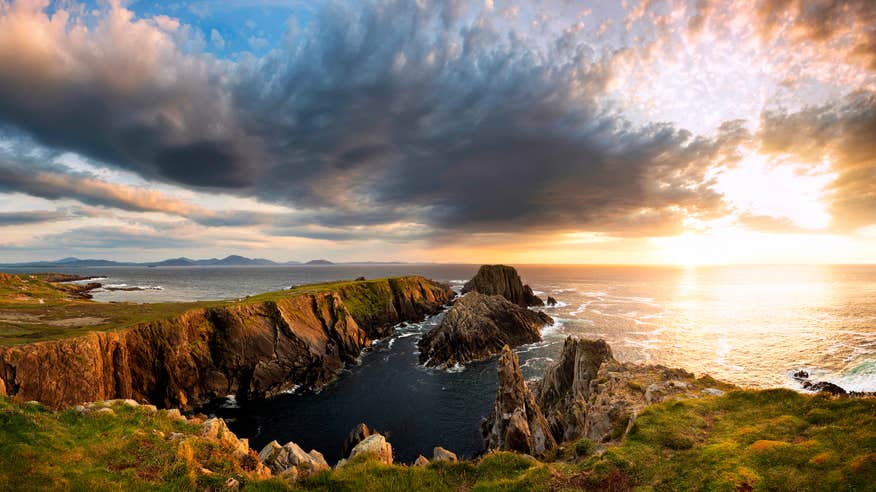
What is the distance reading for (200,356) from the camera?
51750mm

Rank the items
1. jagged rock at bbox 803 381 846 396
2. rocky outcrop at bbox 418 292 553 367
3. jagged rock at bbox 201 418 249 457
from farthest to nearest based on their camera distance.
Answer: rocky outcrop at bbox 418 292 553 367 → jagged rock at bbox 803 381 846 396 → jagged rock at bbox 201 418 249 457

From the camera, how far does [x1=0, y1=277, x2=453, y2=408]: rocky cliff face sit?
35375 millimetres

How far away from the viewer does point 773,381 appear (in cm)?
4794

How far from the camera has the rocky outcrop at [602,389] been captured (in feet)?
73.5

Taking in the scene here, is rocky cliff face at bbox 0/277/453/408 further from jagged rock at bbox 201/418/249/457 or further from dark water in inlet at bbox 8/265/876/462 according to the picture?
jagged rock at bbox 201/418/249/457

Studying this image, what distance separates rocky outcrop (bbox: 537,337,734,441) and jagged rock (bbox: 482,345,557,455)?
84.0 inches

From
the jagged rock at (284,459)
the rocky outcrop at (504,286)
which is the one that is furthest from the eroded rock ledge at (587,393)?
the rocky outcrop at (504,286)

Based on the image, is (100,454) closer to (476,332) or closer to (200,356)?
(200,356)

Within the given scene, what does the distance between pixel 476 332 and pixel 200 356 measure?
4929 centimetres

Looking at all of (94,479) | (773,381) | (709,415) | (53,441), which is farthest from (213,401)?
(773,381)

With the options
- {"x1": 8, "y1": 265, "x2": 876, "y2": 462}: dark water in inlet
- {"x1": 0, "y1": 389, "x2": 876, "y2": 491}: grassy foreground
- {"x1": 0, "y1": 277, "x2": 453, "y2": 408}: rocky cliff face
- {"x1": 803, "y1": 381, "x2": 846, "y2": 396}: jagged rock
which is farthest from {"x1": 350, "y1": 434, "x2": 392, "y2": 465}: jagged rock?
{"x1": 803, "y1": 381, "x2": 846, "y2": 396}: jagged rock

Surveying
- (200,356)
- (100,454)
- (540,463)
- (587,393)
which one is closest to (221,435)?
(100,454)

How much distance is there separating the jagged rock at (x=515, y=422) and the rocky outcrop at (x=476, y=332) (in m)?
28.0

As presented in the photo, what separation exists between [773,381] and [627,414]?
4623 centimetres
